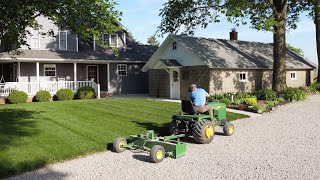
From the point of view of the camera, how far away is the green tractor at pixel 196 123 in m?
9.59

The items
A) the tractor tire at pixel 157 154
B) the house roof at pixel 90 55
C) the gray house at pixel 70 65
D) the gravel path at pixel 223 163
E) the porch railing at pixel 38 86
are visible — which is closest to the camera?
the gravel path at pixel 223 163

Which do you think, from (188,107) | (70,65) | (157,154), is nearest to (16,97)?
(70,65)

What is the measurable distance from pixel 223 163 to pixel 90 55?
2124cm

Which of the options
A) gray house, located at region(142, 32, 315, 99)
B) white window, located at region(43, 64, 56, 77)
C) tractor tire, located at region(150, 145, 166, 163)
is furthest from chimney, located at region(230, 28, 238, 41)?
tractor tire, located at region(150, 145, 166, 163)

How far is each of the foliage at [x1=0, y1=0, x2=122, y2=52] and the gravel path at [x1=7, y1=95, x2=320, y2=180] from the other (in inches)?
167

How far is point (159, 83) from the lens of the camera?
2577 centimetres

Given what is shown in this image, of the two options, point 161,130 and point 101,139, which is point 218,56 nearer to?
point 161,130

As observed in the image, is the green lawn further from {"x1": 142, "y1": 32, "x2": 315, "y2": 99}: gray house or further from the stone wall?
the stone wall

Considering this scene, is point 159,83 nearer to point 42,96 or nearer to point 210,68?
point 210,68

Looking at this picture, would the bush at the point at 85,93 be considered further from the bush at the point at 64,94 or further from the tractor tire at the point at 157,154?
the tractor tire at the point at 157,154

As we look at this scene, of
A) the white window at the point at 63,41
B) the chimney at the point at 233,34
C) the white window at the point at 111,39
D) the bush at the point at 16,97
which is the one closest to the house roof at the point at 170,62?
the white window at the point at 111,39

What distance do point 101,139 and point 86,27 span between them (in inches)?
149

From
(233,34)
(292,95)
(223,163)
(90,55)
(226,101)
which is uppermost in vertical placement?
(233,34)

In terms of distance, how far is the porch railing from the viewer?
2227cm
